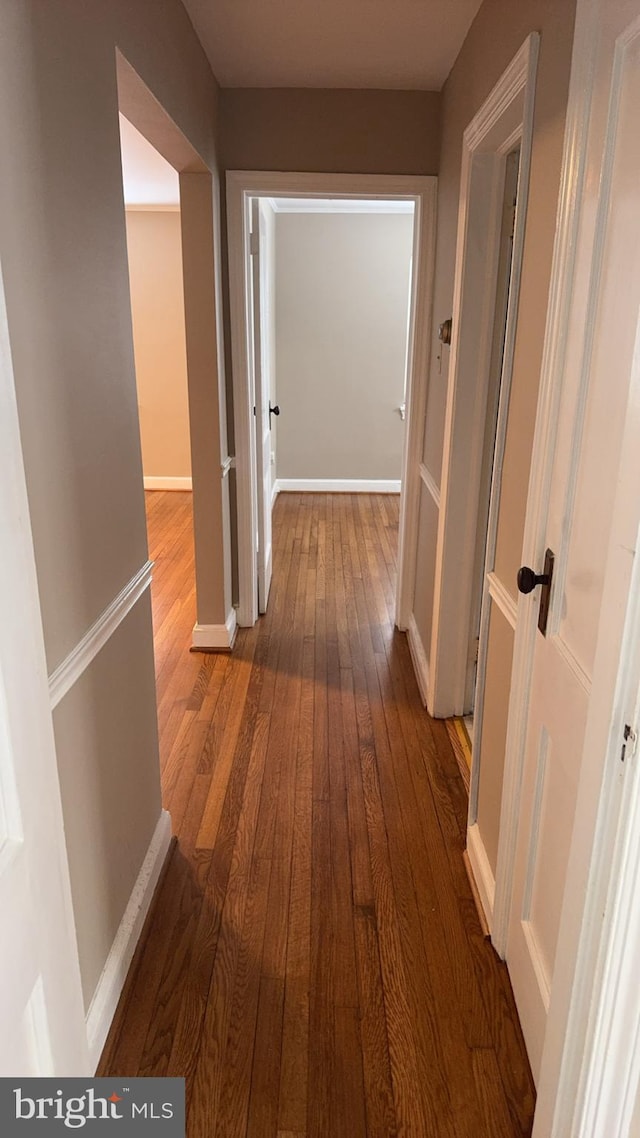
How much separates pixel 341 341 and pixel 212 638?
Result: 12.2 ft

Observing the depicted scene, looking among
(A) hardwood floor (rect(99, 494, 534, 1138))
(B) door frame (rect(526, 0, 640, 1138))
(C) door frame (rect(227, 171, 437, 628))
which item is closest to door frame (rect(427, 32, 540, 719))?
(A) hardwood floor (rect(99, 494, 534, 1138))

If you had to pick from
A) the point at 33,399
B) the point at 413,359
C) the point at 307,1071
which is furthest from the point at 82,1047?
the point at 413,359

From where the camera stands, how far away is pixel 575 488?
128 centimetres

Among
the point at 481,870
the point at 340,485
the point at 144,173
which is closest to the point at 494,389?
the point at 481,870

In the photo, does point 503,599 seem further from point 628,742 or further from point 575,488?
point 628,742

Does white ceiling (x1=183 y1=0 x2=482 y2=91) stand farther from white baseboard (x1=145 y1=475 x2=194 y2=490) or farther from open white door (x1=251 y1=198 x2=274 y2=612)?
white baseboard (x1=145 y1=475 x2=194 y2=490)

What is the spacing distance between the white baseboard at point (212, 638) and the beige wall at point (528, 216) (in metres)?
1.68

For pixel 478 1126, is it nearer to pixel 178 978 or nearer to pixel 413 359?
pixel 178 978

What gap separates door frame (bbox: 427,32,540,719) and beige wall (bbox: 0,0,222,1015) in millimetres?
888

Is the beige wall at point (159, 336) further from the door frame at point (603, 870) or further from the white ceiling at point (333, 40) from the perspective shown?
the door frame at point (603, 870)

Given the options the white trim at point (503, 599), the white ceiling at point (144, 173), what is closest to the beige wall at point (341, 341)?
the white ceiling at point (144, 173)

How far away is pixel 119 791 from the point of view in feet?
5.50

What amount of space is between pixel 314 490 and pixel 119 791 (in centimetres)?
517

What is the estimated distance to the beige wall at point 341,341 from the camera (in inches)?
239
